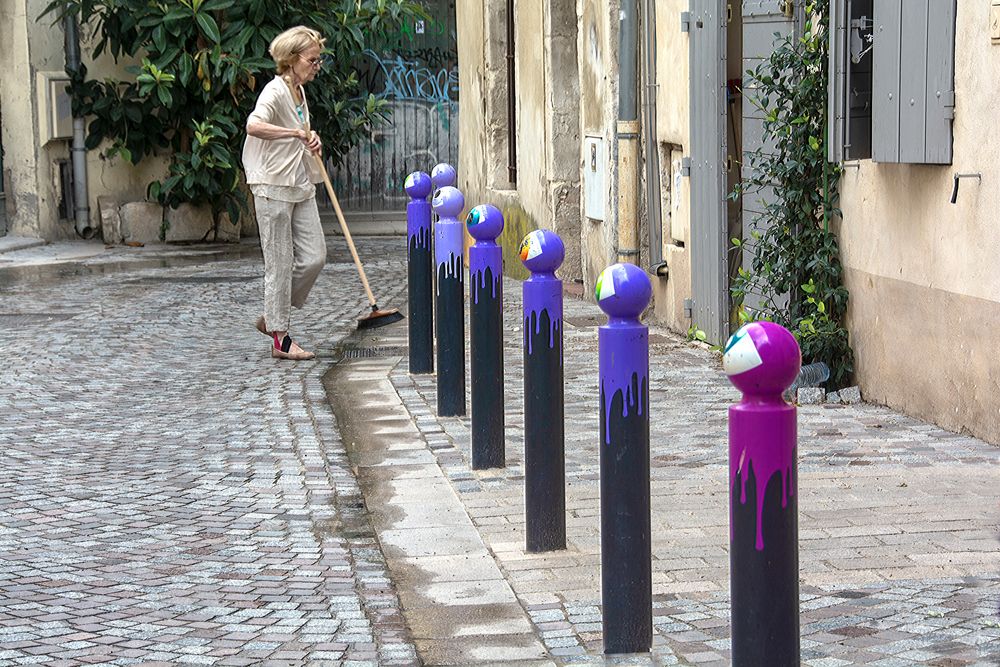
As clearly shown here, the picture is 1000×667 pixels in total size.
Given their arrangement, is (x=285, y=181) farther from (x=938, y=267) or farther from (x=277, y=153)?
(x=938, y=267)

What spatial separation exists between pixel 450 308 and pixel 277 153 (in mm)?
2474

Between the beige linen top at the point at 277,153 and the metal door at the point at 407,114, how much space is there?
9911 mm

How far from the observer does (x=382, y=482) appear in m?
6.09

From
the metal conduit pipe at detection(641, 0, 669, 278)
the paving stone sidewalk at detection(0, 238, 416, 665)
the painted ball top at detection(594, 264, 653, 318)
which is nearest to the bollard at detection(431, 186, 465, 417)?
the paving stone sidewalk at detection(0, 238, 416, 665)

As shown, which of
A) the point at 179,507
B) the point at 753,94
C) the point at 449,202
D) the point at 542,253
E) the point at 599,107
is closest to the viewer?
the point at 542,253

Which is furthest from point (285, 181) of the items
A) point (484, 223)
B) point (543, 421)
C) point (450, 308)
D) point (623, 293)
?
point (623, 293)

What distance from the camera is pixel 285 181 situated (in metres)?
9.17

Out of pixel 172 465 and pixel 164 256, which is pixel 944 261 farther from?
pixel 164 256

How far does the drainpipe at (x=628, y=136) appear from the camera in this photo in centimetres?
1073

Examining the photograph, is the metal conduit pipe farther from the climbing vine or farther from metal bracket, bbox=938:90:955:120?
metal bracket, bbox=938:90:955:120

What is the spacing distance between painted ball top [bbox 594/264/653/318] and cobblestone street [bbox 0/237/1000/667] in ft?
2.79

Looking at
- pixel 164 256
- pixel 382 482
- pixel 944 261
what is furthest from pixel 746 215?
pixel 164 256

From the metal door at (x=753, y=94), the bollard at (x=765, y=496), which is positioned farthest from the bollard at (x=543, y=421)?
the metal door at (x=753, y=94)

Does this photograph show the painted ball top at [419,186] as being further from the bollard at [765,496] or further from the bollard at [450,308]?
the bollard at [765,496]
